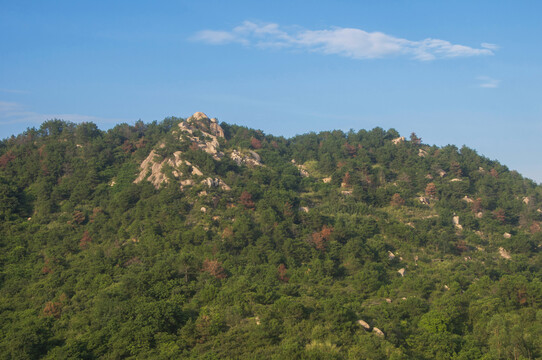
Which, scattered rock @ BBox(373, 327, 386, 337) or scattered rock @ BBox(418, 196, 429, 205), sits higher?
scattered rock @ BBox(418, 196, 429, 205)

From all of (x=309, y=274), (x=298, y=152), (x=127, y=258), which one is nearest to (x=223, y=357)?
(x=309, y=274)

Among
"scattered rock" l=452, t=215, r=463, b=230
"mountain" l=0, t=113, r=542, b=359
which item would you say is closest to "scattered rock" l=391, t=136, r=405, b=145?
"mountain" l=0, t=113, r=542, b=359

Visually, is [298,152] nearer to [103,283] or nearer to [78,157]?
[78,157]

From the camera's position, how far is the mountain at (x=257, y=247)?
3294 cm

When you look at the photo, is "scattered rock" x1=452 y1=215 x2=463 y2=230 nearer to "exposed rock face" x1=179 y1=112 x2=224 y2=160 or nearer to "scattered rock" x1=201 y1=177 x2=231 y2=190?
"scattered rock" x1=201 y1=177 x2=231 y2=190

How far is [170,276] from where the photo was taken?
42438mm

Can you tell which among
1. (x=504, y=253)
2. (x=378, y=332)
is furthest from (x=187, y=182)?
(x=504, y=253)

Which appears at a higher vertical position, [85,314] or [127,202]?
[127,202]

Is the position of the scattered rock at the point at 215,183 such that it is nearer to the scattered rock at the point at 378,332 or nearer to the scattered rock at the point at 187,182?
the scattered rock at the point at 187,182

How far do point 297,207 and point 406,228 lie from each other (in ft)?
42.7

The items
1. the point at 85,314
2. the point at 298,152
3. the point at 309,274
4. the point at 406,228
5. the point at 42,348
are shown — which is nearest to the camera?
the point at 42,348

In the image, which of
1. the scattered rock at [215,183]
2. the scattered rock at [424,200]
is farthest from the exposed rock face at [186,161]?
the scattered rock at [424,200]

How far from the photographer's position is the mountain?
32938 mm

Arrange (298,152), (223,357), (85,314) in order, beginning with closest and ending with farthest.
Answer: (223,357)
(85,314)
(298,152)
